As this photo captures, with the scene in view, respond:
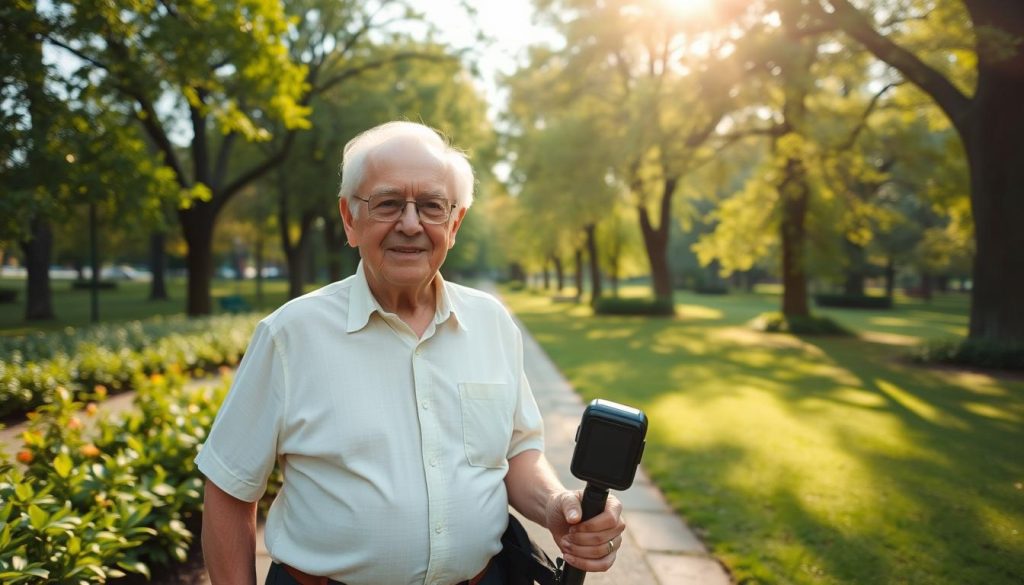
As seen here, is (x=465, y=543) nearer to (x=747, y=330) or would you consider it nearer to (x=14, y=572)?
(x=14, y=572)

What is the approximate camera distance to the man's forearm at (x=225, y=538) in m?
1.77

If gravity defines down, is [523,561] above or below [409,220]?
below

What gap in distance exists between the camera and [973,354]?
11.6m

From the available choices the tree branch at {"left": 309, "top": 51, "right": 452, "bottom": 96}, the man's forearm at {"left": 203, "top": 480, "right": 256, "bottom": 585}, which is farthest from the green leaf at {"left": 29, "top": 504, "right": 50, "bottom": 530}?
the tree branch at {"left": 309, "top": 51, "right": 452, "bottom": 96}

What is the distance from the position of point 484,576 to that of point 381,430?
61 cm

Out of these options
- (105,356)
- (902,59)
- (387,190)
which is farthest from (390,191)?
(902,59)

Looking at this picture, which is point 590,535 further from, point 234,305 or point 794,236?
point 234,305

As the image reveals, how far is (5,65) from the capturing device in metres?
4.85

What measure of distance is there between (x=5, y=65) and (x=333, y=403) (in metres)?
5.08

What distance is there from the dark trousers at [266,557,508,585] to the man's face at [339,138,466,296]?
857 millimetres

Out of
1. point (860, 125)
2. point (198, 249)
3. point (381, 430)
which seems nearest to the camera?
point (381, 430)

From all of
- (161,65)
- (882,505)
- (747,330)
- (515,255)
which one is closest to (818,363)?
(747,330)

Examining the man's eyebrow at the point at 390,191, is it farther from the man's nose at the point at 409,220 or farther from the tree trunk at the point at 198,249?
the tree trunk at the point at 198,249

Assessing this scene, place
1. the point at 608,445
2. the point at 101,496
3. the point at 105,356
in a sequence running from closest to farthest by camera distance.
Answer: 1. the point at 608,445
2. the point at 101,496
3. the point at 105,356
